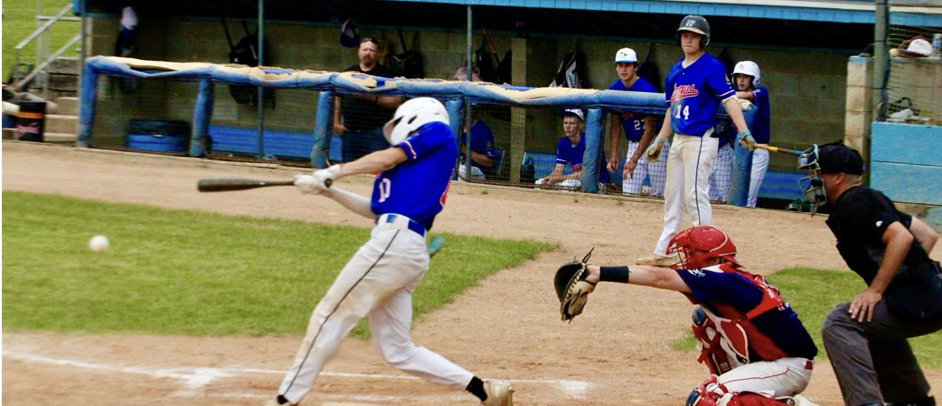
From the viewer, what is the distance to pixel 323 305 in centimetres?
523

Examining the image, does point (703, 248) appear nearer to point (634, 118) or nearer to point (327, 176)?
point (327, 176)

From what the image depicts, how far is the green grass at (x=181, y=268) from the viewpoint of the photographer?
666cm

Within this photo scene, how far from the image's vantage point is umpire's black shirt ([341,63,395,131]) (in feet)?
42.4

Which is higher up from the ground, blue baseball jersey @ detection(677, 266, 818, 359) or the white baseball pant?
the white baseball pant

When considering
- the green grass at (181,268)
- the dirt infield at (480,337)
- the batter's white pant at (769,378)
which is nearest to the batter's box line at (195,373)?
the dirt infield at (480,337)

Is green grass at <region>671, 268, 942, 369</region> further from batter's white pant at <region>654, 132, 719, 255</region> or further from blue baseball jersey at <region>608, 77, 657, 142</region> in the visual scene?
blue baseball jersey at <region>608, 77, 657, 142</region>

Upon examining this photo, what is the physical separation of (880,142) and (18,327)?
8424 millimetres

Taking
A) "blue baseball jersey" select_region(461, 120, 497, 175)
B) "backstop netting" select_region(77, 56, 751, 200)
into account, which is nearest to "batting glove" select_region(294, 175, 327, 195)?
"backstop netting" select_region(77, 56, 751, 200)

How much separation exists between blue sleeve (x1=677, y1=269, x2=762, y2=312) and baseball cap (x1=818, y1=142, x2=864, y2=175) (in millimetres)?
707

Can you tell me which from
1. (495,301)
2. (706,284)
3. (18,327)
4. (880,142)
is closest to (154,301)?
(18,327)

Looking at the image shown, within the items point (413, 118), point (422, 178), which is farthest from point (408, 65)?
point (422, 178)

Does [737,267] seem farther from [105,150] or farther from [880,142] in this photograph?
[105,150]

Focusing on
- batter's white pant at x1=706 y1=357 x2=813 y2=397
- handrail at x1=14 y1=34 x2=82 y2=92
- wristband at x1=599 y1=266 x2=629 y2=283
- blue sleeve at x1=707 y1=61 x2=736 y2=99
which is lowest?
batter's white pant at x1=706 y1=357 x2=813 y2=397

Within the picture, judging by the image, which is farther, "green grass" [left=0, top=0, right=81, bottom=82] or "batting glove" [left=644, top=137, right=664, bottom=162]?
"batting glove" [left=644, top=137, right=664, bottom=162]
